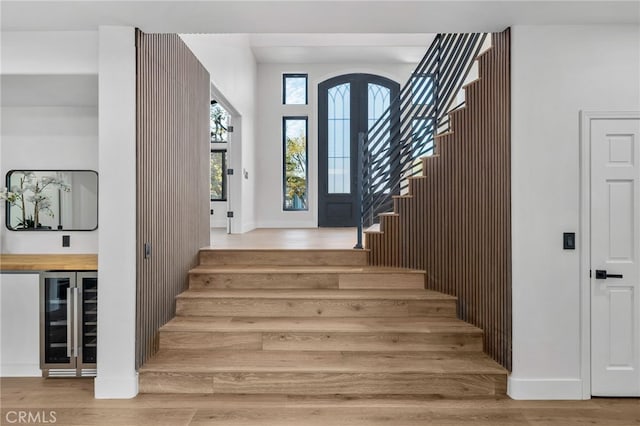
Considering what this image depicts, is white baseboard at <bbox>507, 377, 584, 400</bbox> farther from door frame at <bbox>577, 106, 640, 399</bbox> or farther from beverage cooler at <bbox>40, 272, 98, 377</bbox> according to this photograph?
beverage cooler at <bbox>40, 272, 98, 377</bbox>

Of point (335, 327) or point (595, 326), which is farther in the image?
point (335, 327)

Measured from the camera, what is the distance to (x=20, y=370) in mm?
3402

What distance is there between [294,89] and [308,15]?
626 centimetres

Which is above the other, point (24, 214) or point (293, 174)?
point (293, 174)

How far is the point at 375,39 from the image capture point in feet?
26.5

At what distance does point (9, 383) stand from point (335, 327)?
8.11 ft

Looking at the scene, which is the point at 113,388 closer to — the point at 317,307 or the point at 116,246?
the point at 116,246

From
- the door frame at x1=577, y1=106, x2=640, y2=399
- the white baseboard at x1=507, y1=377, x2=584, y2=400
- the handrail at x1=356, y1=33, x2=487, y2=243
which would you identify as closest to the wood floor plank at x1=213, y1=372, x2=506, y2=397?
the white baseboard at x1=507, y1=377, x2=584, y2=400

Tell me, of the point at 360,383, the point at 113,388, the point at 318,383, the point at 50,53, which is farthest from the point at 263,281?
the point at 50,53

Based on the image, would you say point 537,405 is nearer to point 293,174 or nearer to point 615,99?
point 615,99

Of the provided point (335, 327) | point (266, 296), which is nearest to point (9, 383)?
point (266, 296)

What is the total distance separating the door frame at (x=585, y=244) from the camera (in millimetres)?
3033

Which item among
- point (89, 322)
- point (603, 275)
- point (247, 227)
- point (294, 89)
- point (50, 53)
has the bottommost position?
point (89, 322)

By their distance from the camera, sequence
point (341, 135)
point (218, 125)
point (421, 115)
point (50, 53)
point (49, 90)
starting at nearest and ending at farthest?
point (50, 53) < point (49, 90) < point (421, 115) < point (341, 135) < point (218, 125)
